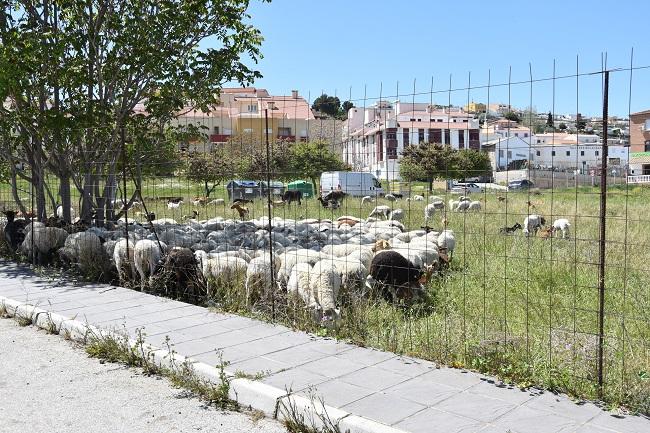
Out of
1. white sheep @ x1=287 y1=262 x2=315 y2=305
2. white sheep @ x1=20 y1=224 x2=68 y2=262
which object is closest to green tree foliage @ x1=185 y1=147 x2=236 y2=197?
white sheep @ x1=287 y1=262 x2=315 y2=305

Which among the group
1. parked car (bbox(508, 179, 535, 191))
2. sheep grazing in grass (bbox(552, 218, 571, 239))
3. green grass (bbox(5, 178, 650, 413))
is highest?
parked car (bbox(508, 179, 535, 191))

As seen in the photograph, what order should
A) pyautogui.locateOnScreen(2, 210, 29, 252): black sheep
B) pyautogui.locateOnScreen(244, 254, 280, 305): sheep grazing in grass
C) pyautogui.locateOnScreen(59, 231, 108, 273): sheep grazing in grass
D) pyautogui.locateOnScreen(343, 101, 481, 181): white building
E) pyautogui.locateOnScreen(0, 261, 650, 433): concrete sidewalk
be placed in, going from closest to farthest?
pyautogui.locateOnScreen(0, 261, 650, 433): concrete sidewalk < pyautogui.locateOnScreen(343, 101, 481, 181): white building < pyautogui.locateOnScreen(244, 254, 280, 305): sheep grazing in grass < pyautogui.locateOnScreen(59, 231, 108, 273): sheep grazing in grass < pyautogui.locateOnScreen(2, 210, 29, 252): black sheep

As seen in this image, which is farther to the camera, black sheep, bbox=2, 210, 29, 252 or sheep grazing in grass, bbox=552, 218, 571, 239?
sheep grazing in grass, bbox=552, 218, 571, 239

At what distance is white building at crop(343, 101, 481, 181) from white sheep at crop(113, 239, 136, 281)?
187 inches

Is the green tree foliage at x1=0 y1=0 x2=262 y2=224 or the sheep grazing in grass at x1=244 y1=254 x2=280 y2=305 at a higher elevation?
the green tree foliage at x1=0 y1=0 x2=262 y2=224

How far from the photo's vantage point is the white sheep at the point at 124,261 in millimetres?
11226

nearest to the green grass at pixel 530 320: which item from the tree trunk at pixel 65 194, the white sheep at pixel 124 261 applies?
the white sheep at pixel 124 261

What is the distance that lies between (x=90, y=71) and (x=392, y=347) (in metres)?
12.4

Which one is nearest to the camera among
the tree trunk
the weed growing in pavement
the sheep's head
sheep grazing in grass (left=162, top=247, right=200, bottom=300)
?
the weed growing in pavement

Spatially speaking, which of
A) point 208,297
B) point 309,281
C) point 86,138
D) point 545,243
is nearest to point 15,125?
point 86,138

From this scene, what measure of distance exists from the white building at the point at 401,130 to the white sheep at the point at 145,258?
13.4 ft

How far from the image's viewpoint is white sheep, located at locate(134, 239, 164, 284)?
10.7 metres

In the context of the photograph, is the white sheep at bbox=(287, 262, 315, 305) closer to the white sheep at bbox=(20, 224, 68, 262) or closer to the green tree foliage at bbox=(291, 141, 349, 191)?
the green tree foliage at bbox=(291, 141, 349, 191)

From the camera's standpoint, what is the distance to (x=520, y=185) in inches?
318
